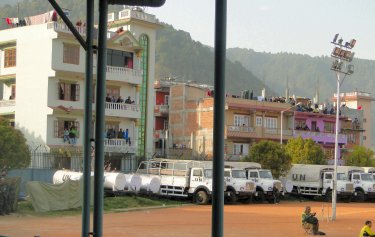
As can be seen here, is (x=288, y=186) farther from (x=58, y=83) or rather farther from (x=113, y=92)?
(x=58, y=83)

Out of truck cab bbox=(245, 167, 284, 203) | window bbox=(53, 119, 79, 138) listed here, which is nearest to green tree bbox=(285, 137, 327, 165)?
truck cab bbox=(245, 167, 284, 203)

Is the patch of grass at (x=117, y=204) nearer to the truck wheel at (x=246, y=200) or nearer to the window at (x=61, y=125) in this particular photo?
the truck wheel at (x=246, y=200)

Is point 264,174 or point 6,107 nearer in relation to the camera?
point 264,174

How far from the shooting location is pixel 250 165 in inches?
1700

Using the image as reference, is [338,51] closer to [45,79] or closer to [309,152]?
[45,79]

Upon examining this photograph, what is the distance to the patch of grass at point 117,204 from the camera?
28.6 meters

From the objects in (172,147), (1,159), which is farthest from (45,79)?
(172,147)

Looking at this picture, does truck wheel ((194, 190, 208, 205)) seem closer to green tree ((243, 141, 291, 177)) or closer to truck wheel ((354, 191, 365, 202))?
green tree ((243, 141, 291, 177))

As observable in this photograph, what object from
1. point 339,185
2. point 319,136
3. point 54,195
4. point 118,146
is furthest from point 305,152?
point 54,195

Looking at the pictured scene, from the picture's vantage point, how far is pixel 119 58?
4916 centimetres

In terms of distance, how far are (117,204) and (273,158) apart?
59.0 ft

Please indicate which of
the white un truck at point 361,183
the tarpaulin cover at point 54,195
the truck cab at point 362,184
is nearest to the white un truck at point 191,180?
the tarpaulin cover at point 54,195

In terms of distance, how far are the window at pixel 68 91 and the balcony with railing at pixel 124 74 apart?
105 inches

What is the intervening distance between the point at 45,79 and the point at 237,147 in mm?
25816
